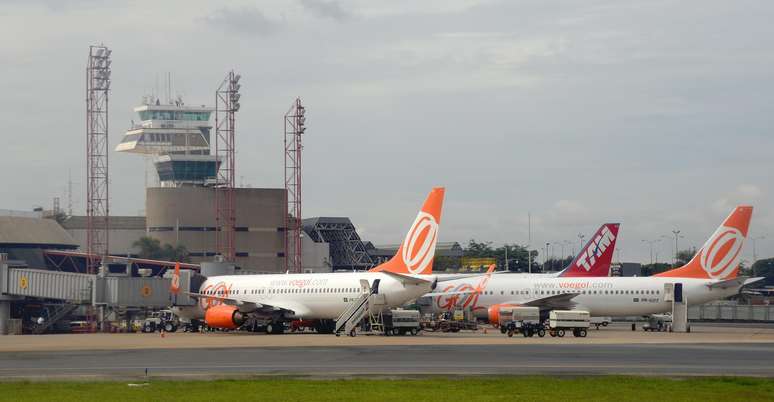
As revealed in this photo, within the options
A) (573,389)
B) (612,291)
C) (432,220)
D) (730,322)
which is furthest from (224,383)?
(730,322)

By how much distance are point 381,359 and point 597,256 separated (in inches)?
2180

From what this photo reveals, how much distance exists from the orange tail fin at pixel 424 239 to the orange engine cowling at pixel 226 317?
1259 cm

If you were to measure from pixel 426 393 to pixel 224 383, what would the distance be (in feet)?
21.3

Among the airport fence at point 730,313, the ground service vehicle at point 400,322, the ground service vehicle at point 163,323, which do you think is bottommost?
the airport fence at point 730,313

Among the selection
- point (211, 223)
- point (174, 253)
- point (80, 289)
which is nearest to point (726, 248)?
point (80, 289)

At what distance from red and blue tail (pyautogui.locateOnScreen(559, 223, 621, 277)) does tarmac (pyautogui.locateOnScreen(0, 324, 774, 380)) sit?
3507 centimetres

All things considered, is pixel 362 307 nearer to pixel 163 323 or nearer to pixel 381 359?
pixel 163 323

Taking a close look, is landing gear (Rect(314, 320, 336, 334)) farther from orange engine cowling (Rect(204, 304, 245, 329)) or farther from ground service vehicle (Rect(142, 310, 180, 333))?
ground service vehicle (Rect(142, 310, 180, 333))

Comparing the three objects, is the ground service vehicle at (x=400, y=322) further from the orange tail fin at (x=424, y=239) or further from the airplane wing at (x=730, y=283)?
the airplane wing at (x=730, y=283)

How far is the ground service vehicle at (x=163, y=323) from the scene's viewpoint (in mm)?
89387

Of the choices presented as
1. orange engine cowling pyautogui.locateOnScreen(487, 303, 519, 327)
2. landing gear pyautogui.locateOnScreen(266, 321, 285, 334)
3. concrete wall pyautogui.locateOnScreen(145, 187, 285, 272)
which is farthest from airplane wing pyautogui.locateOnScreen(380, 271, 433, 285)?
concrete wall pyautogui.locateOnScreen(145, 187, 285, 272)

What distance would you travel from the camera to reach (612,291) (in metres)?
81.4

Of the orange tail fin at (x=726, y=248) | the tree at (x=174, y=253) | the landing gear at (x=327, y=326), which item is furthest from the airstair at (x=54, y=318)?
the tree at (x=174, y=253)

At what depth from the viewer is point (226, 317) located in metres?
76.4
